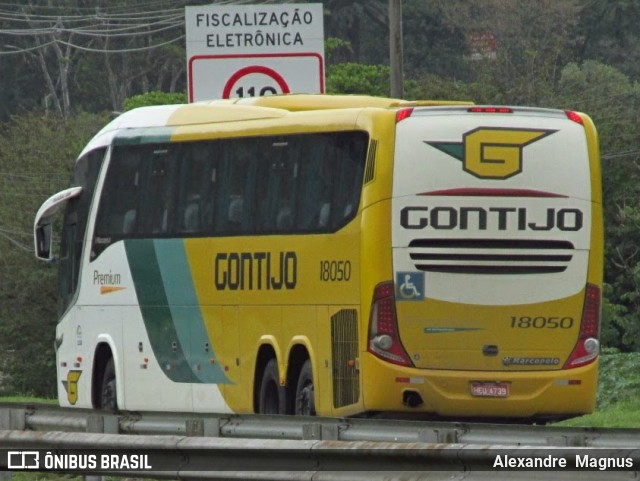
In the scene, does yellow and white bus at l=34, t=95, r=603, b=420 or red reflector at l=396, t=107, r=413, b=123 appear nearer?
yellow and white bus at l=34, t=95, r=603, b=420

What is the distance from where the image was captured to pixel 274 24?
21328 mm

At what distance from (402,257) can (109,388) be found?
21.1ft

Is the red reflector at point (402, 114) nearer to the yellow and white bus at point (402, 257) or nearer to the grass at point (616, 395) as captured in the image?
the yellow and white bus at point (402, 257)

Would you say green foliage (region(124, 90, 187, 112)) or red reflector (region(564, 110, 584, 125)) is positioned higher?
green foliage (region(124, 90, 187, 112))

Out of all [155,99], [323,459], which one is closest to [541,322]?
[323,459]

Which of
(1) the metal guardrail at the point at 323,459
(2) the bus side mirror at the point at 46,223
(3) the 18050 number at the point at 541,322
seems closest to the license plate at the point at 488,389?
(3) the 18050 number at the point at 541,322

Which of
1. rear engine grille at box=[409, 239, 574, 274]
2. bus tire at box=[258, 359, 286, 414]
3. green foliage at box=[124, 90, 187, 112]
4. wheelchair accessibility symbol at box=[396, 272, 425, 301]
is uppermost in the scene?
green foliage at box=[124, 90, 187, 112]

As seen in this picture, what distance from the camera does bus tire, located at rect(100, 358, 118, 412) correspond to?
22500 mm

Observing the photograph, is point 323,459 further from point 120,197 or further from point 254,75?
point 120,197

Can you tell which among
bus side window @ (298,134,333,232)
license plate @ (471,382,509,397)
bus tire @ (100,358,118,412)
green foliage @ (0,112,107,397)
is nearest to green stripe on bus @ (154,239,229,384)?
bus tire @ (100,358,118,412)

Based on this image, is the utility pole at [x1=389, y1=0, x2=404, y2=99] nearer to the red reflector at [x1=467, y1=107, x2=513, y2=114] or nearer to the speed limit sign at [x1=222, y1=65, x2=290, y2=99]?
the speed limit sign at [x1=222, y1=65, x2=290, y2=99]

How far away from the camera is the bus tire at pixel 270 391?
1913 cm

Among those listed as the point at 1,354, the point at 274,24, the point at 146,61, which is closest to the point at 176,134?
the point at 274,24

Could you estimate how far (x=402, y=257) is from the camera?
17.2 metres
